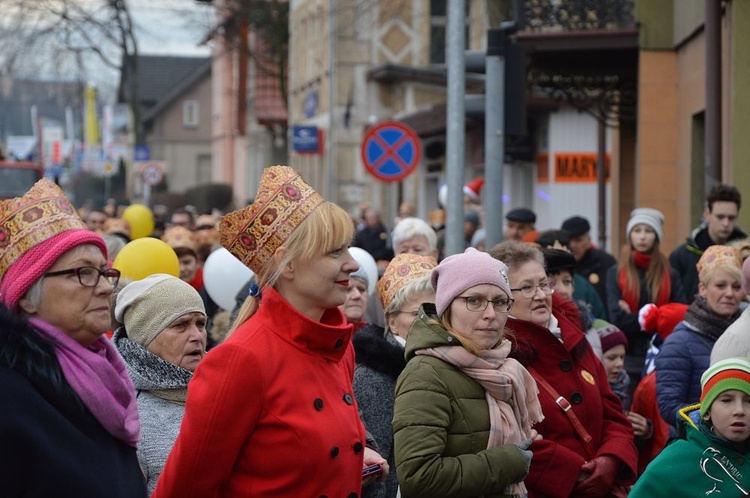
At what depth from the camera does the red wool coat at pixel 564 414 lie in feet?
16.7

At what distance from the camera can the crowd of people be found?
3.51 meters

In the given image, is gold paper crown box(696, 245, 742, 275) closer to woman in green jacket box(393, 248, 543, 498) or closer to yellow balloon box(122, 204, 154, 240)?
woman in green jacket box(393, 248, 543, 498)

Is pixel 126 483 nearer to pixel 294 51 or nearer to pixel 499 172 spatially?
pixel 499 172

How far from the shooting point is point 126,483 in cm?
355

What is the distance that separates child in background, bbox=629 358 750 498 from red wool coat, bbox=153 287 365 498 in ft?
4.80

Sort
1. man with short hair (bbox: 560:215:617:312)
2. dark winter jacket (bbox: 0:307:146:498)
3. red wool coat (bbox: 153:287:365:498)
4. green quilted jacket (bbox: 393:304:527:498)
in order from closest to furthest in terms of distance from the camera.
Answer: dark winter jacket (bbox: 0:307:146:498)
red wool coat (bbox: 153:287:365:498)
green quilted jacket (bbox: 393:304:527:498)
man with short hair (bbox: 560:215:617:312)

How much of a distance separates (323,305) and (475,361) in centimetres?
83

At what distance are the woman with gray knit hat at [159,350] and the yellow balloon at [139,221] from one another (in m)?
10.7

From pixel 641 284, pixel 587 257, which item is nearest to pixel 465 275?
Answer: pixel 641 284

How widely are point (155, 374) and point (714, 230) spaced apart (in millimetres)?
5565

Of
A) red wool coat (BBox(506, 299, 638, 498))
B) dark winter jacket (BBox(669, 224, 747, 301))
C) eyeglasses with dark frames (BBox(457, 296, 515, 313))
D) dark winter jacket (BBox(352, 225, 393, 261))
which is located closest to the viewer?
eyeglasses with dark frames (BBox(457, 296, 515, 313))

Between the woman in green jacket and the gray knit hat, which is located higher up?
the gray knit hat

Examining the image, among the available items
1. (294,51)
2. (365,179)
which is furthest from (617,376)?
(294,51)

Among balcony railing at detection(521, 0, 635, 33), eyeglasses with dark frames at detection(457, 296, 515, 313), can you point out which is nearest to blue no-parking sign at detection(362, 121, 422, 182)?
balcony railing at detection(521, 0, 635, 33)
